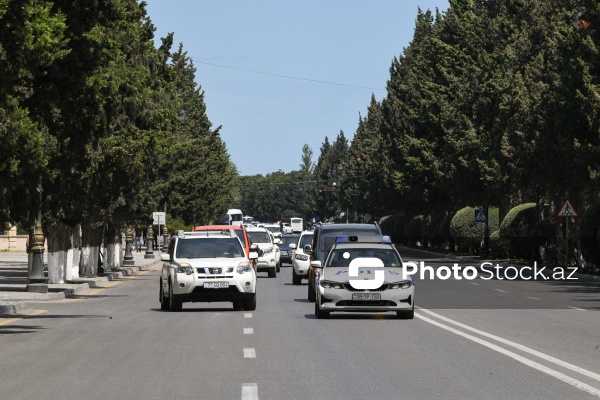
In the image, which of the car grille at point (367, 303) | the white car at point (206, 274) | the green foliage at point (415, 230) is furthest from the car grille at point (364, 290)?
the green foliage at point (415, 230)

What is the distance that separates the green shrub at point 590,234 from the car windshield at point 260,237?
41.7 feet

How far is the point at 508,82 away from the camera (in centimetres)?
Result: 6506

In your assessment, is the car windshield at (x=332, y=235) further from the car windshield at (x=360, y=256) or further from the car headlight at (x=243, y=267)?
the car windshield at (x=360, y=256)

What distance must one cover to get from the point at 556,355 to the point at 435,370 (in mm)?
2680

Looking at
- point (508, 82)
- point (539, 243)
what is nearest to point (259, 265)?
point (539, 243)

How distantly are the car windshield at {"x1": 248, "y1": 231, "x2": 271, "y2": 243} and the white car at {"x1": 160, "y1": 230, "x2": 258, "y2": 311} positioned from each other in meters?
23.3

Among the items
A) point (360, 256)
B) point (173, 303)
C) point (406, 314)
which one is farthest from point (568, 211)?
point (406, 314)

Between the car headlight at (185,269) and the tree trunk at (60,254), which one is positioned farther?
the tree trunk at (60,254)

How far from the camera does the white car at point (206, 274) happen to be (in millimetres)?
27562

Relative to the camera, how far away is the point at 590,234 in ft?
169

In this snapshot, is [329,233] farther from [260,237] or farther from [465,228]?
[465,228]

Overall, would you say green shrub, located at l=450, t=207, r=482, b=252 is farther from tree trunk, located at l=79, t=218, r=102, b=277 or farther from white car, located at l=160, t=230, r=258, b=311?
white car, located at l=160, t=230, r=258, b=311

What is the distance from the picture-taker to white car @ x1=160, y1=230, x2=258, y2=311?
2756cm

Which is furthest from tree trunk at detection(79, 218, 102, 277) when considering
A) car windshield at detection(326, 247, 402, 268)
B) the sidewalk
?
car windshield at detection(326, 247, 402, 268)
